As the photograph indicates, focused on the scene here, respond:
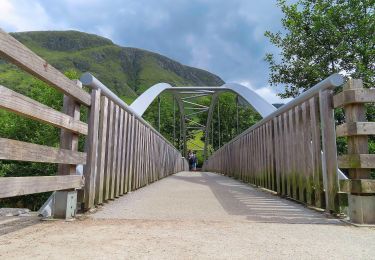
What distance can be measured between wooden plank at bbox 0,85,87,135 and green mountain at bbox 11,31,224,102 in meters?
109

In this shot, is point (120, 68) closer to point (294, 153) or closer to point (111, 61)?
point (111, 61)

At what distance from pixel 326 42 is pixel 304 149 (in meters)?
9.83

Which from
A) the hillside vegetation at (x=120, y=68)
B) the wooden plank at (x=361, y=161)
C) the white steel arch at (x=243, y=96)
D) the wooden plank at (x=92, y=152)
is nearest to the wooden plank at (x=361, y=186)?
the wooden plank at (x=361, y=161)

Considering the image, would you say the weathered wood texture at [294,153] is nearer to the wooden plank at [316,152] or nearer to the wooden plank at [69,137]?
the wooden plank at [316,152]

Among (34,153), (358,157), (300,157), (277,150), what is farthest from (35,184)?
(277,150)

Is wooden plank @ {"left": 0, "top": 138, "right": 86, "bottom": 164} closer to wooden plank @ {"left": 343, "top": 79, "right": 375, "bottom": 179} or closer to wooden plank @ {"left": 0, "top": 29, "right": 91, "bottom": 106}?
wooden plank @ {"left": 0, "top": 29, "right": 91, "bottom": 106}

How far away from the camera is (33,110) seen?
2.23 m

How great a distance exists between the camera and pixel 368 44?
1143cm

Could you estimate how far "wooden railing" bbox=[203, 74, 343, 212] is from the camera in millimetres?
3232

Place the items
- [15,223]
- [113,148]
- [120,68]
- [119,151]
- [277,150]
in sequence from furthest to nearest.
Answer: [120,68], [277,150], [119,151], [113,148], [15,223]

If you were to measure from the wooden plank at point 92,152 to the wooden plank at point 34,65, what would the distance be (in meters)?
0.18

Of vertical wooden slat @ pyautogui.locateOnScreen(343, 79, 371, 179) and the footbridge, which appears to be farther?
vertical wooden slat @ pyautogui.locateOnScreen(343, 79, 371, 179)

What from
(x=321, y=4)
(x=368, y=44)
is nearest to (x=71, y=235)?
(x=368, y=44)

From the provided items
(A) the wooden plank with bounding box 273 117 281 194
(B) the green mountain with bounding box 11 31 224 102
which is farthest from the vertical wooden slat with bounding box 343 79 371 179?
(B) the green mountain with bounding box 11 31 224 102
